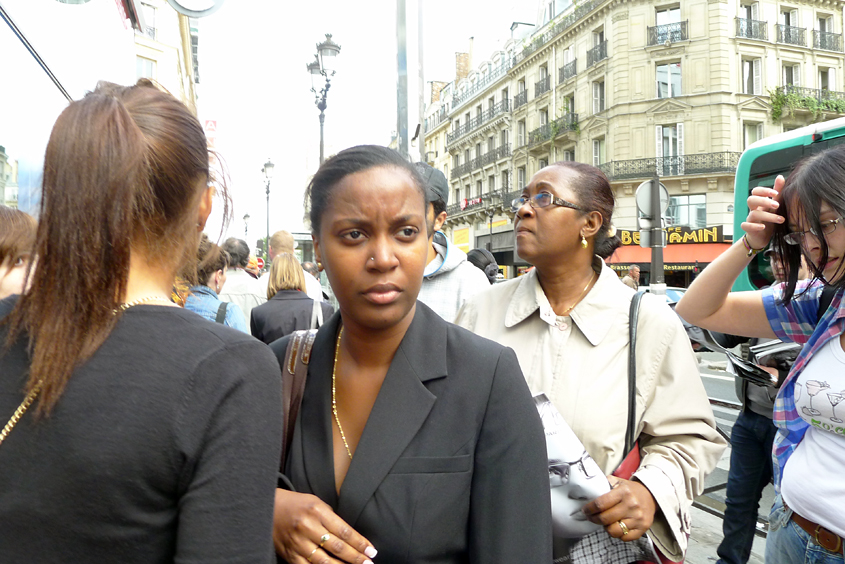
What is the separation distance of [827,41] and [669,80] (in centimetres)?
885

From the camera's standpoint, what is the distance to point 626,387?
205cm

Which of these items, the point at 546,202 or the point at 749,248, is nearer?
the point at 749,248

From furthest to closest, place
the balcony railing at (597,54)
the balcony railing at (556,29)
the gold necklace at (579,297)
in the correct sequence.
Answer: the balcony railing at (556,29), the balcony railing at (597,54), the gold necklace at (579,297)

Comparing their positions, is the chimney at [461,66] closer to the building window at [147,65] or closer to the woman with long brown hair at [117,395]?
the building window at [147,65]

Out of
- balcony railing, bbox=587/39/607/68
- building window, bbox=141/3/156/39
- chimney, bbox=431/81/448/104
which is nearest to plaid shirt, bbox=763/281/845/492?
building window, bbox=141/3/156/39

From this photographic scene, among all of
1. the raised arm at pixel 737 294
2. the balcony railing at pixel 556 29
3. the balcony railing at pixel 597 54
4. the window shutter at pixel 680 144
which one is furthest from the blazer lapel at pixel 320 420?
the balcony railing at pixel 556 29

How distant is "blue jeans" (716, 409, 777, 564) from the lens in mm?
3486

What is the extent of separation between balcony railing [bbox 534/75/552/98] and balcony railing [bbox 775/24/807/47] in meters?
12.8

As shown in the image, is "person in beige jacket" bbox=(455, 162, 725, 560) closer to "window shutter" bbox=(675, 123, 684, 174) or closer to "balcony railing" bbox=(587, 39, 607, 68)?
"window shutter" bbox=(675, 123, 684, 174)

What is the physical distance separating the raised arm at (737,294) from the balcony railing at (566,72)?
119ft

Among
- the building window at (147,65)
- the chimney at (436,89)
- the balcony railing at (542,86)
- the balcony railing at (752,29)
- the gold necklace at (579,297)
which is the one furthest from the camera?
the chimney at (436,89)

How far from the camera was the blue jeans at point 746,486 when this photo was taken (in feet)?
11.4

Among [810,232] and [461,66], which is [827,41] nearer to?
[461,66]

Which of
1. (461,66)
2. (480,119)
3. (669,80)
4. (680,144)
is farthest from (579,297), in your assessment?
(461,66)
